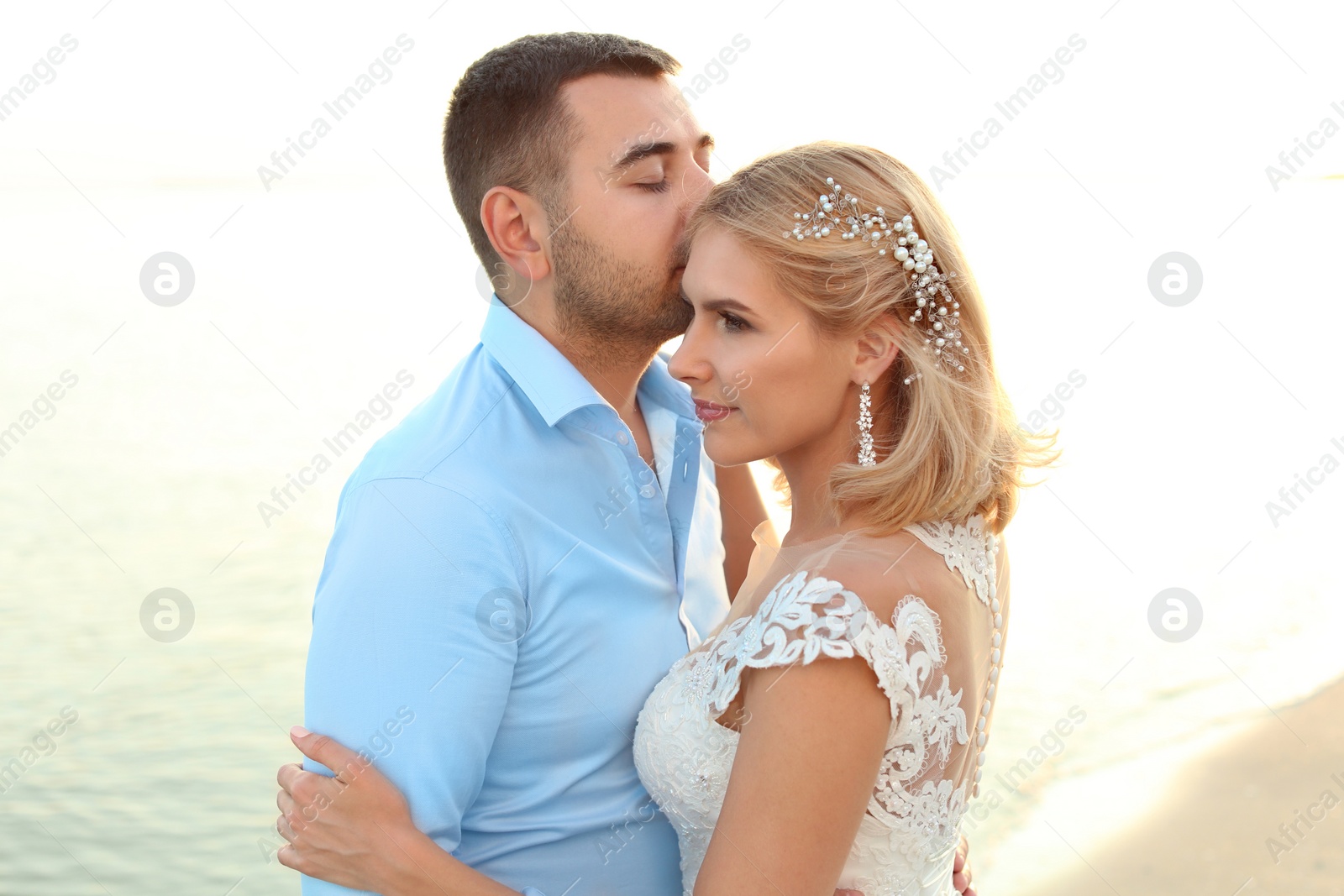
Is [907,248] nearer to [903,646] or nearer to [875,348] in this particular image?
[875,348]

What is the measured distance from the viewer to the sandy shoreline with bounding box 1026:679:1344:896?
507 cm

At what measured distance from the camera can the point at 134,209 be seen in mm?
33969

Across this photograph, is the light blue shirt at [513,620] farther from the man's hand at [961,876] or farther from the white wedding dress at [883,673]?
the man's hand at [961,876]

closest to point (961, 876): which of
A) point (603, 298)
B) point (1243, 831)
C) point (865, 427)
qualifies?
point (865, 427)

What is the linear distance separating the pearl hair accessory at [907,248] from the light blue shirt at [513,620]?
1.98ft

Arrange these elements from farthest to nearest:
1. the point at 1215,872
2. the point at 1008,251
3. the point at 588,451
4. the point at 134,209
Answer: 1. the point at 134,209
2. the point at 1008,251
3. the point at 1215,872
4. the point at 588,451

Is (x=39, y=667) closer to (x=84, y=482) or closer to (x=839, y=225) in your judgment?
(x=84, y=482)

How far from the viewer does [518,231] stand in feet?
8.81

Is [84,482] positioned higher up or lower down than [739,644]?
lower down

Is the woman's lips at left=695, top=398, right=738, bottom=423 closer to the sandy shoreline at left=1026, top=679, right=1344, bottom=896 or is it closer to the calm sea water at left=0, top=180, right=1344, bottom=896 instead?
the calm sea water at left=0, top=180, right=1344, bottom=896

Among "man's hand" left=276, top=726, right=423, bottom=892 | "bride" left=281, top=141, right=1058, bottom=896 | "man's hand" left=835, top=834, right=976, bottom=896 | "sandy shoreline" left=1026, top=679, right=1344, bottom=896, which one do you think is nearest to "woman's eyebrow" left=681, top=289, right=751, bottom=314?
"bride" left=281, top=141, right=1058, bottom=896

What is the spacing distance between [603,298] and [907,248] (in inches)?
27.5

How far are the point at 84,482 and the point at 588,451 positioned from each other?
9.16m

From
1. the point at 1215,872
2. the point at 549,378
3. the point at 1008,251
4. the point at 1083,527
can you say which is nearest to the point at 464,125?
the point at 549,378
